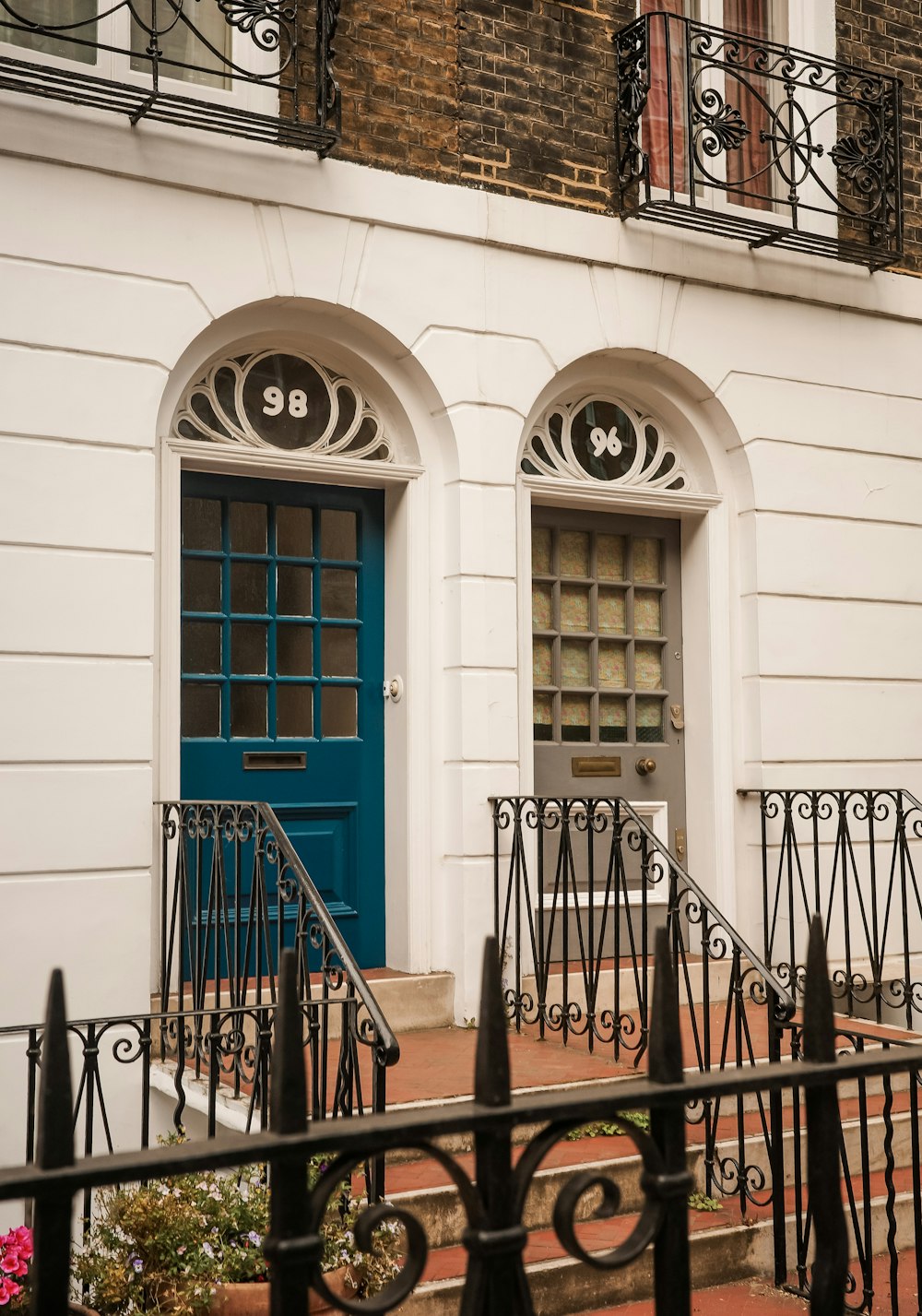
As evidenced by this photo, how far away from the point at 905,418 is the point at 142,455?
4.64m

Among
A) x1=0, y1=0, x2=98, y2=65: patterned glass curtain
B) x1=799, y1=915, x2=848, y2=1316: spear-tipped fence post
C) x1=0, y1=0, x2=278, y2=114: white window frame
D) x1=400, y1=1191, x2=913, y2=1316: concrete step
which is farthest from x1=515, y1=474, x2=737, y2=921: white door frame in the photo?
x1=799, y1=915, x2=848, y2=1316: spear-tipped fence post

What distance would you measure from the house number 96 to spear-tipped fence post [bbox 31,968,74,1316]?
17.9 ft

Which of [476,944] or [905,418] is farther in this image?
[905,418]

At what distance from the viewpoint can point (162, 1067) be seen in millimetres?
5512

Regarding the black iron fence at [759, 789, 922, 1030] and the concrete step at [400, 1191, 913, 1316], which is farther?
the black iron fence at [759, 789, 922, 1030]

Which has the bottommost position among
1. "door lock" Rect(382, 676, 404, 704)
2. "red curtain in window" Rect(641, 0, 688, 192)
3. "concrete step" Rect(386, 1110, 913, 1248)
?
"concrete step" Rect(386, 1110, 913, 1248)

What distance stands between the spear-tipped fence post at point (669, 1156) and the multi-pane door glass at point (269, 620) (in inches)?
194

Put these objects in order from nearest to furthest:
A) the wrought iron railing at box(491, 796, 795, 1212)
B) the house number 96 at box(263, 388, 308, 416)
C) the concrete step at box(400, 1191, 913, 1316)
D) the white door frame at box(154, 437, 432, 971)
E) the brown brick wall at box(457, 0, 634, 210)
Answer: the concrete step at box(400, 1191, 913, 1316)
the wrought iron railing at box(491, 796, 795, 1212)
the white door frame at box(154, 437, 432, 971)
the house number 96 at box(263, 388, 308, 416)
the brown brick wall at box(457, 0, 634, 210)

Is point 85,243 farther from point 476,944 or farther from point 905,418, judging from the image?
point 905,418

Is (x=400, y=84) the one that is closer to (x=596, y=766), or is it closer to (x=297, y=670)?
(x=297, y=670)

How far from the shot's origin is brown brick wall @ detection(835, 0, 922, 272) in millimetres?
8133

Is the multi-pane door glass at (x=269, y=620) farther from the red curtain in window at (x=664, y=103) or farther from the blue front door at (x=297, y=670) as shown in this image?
the red curtain in window at (x=664, y=103)

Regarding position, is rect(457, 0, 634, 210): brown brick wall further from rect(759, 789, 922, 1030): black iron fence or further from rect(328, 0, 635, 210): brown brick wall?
rect(759, 789, 922, 1030): black iron fence

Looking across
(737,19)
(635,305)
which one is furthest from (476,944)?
(737,19)
